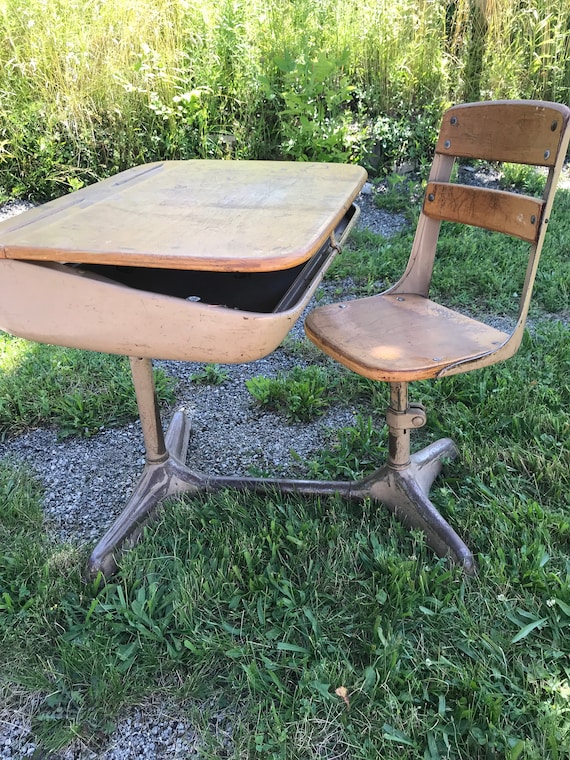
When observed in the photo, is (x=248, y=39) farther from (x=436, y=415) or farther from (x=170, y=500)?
(x=170, y=500)

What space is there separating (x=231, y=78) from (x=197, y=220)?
3474mm

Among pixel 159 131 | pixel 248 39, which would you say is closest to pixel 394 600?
pixel 159 131

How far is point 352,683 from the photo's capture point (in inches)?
54.5

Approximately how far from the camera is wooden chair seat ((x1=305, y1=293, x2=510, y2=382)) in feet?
5.04

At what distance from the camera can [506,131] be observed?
169cm

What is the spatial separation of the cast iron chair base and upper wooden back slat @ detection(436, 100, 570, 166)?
90 cm

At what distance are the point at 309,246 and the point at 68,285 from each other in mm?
509

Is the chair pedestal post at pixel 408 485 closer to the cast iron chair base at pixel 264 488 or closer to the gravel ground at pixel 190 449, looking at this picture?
the cast iron chair base at pixel 264 488

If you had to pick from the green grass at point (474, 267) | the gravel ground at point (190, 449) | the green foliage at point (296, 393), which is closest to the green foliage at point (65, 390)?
the gravel ground at point (190, 449)

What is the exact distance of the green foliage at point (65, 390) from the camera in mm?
2441

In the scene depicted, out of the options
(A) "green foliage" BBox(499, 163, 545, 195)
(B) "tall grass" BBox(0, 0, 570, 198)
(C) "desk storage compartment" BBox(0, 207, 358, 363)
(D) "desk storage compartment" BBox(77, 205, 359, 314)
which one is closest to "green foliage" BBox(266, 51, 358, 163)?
(B) "tall grass" BBox(0, 0, 570, 198)

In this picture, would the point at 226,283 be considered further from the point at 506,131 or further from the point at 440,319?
the point at 506,131

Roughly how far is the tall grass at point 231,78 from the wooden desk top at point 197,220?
2.34 m

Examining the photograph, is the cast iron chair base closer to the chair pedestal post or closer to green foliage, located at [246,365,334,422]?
the chair pedestal post
